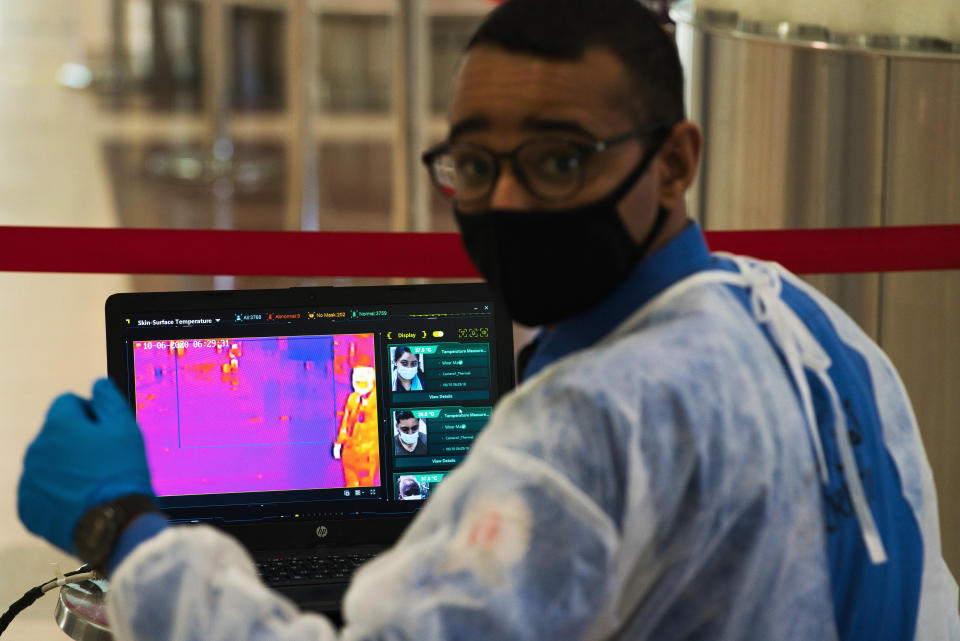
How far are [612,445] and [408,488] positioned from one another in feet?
2.46

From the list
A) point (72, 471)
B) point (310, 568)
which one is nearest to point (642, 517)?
point (72, 471)

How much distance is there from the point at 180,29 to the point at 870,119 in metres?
7.57

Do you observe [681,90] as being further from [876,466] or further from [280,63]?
[280,63]

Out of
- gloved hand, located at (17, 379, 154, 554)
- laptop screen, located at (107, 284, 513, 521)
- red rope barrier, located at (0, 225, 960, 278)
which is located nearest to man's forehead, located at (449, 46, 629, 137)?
gloved hand, located at (17, 379, 154, 554)

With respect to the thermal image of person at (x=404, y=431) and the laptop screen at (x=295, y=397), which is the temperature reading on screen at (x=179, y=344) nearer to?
the laptop screen at (x=295, y=397)

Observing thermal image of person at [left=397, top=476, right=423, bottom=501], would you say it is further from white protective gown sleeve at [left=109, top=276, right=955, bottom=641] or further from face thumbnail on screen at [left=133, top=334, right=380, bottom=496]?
white protective gown sleeve at [left=109, top=276, right=955, bottom=641]

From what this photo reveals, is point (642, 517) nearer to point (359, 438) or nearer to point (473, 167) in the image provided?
point (473, 167)

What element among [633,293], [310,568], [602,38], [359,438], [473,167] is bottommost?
[310,568]

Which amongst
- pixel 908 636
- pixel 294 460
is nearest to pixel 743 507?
pixel 908 636

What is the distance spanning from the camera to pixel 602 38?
1.11m

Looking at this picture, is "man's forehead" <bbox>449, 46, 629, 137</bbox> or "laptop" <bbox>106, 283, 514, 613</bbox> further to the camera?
"laptop" <bbox>106, 283, 514, 613</bbox>

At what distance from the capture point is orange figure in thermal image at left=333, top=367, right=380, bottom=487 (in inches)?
67.6

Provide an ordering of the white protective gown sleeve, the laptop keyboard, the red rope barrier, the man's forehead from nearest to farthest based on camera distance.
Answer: the white protective gown sleeve < the man's forehead < the laptop keyboard < the red rope barrier

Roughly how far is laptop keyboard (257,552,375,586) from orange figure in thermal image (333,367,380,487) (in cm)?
10
